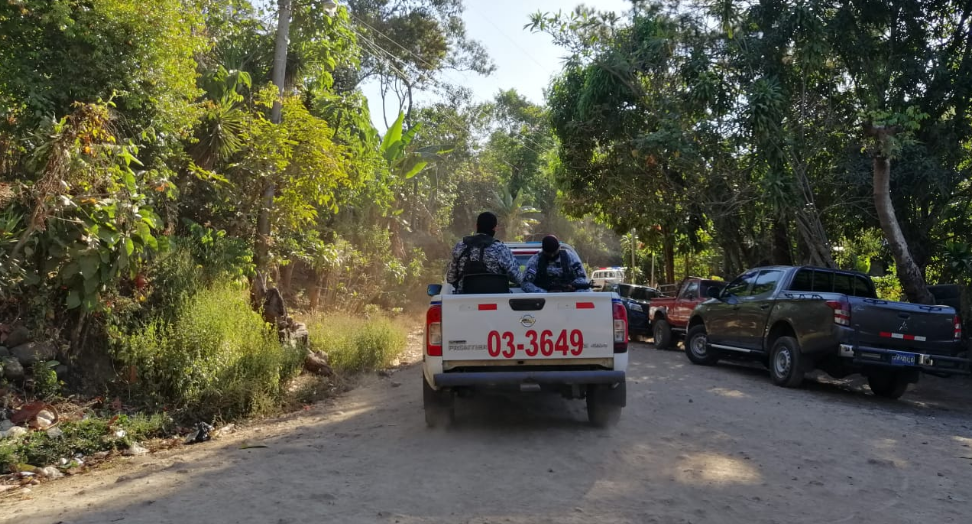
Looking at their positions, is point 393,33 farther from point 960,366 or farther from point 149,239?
point 960,366

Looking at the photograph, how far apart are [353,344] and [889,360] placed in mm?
7942

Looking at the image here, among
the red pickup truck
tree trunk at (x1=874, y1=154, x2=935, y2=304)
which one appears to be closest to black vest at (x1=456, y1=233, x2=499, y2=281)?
tree trunk at (x1=874, y1=154, x2=935, y2=304)

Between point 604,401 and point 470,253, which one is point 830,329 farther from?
point 470,253

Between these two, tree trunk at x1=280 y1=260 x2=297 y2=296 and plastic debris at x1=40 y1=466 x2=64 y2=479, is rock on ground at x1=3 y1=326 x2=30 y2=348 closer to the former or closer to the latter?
plastic debris at x1=40 y1=466 x2=64 y2=479

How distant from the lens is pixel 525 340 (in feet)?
21.2

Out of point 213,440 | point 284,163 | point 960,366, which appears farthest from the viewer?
point 284,163

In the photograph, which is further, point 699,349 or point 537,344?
point 699,349

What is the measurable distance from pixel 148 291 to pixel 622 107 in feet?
41.5

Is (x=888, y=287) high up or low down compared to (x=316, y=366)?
up

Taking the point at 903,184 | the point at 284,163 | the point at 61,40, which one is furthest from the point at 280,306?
the point at 903,184

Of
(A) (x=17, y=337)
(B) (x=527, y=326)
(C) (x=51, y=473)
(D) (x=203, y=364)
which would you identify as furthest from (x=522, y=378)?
(A) (x=17, y=337)

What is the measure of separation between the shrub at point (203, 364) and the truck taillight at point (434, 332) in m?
2.97

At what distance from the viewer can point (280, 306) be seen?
11172mm

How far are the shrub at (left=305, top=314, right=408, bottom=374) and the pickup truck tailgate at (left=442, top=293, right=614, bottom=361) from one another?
17.4 feet
